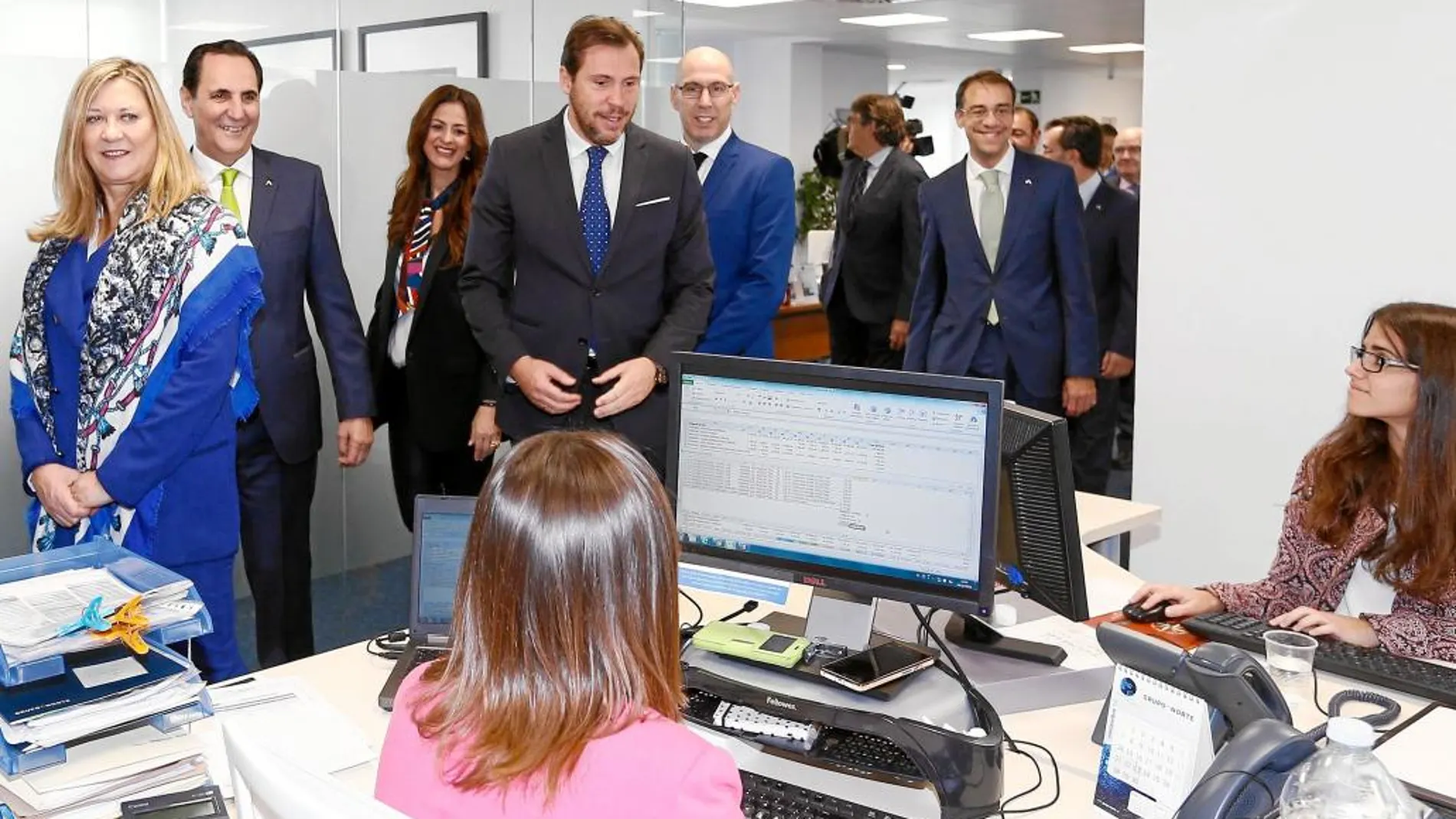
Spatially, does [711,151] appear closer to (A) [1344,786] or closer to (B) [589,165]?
(B) [589,165]

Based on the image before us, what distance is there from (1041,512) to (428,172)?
275 cm

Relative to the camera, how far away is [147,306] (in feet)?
8.59

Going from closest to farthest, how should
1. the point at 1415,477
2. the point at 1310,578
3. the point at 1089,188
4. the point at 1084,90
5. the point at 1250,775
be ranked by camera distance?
the point at 1250,775 < the point at 1415,477 < the point at 1310,578 < the point at 1089,188 < the point at 1084,90

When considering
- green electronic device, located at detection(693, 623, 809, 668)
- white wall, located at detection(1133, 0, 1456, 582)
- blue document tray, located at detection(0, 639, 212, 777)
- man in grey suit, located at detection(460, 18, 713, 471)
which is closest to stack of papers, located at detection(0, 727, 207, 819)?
blue document tray, located at detection(0, 639, 212, 777)

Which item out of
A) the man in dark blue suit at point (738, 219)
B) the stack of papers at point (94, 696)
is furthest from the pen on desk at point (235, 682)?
the man in dark blue suit at point (738, 219)

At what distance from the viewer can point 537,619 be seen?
1.21 m

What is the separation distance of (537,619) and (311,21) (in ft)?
11.7

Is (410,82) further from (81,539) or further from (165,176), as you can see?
(81,539)

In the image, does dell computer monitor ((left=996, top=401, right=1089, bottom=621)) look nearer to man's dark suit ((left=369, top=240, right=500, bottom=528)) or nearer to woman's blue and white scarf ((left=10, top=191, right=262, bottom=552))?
woman's blue and white scarf ((left=10, top=191, right=262, bottom=552))

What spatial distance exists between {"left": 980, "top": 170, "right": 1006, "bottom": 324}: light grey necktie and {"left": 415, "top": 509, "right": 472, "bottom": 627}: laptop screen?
2649 mm

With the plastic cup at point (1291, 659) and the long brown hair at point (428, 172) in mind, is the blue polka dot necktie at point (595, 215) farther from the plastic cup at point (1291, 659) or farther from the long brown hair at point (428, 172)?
the plastic cup at point (1291, 659)

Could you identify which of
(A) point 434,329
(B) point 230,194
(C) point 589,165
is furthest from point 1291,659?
(B) point 230,194

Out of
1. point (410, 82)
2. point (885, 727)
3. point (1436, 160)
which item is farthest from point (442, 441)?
point (1436, 160)

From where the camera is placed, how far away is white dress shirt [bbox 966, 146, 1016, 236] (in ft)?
14.1
